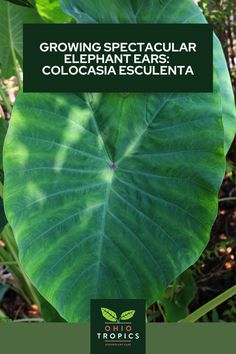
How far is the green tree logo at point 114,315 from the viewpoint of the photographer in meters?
1.11

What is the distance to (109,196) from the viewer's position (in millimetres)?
1085

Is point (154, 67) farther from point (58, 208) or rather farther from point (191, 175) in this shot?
point (58, 208)

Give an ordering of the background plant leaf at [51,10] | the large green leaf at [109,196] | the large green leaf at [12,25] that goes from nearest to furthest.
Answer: the large green leaf at [109,196], the background plant leaf at [51,10], the large green leaf at [12,25]

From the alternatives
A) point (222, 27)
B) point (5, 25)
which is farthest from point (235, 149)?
point (5, 25)

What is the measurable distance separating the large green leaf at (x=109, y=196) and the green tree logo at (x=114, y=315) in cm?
4

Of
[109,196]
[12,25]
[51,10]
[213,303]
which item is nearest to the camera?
[109,196]

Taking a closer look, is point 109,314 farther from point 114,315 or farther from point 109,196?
point 109,196

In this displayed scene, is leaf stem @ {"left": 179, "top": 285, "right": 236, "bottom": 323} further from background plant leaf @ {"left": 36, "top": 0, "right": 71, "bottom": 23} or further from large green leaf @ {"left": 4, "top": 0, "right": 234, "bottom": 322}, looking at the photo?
background plant leaf @ {"left": 36, "top": 0, "right": 71, "bottom": 23}

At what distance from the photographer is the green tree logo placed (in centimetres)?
111

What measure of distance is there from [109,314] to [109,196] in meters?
0.24

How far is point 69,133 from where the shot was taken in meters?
1.10

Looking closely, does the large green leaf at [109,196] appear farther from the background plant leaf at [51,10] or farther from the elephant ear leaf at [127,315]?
the background plant leaf at [51,10]

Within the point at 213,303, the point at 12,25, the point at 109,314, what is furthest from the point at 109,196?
the point at 12,25

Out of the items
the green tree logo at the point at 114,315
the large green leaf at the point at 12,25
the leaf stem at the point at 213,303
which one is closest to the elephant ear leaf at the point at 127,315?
the green tree logo at the point at 114,315
